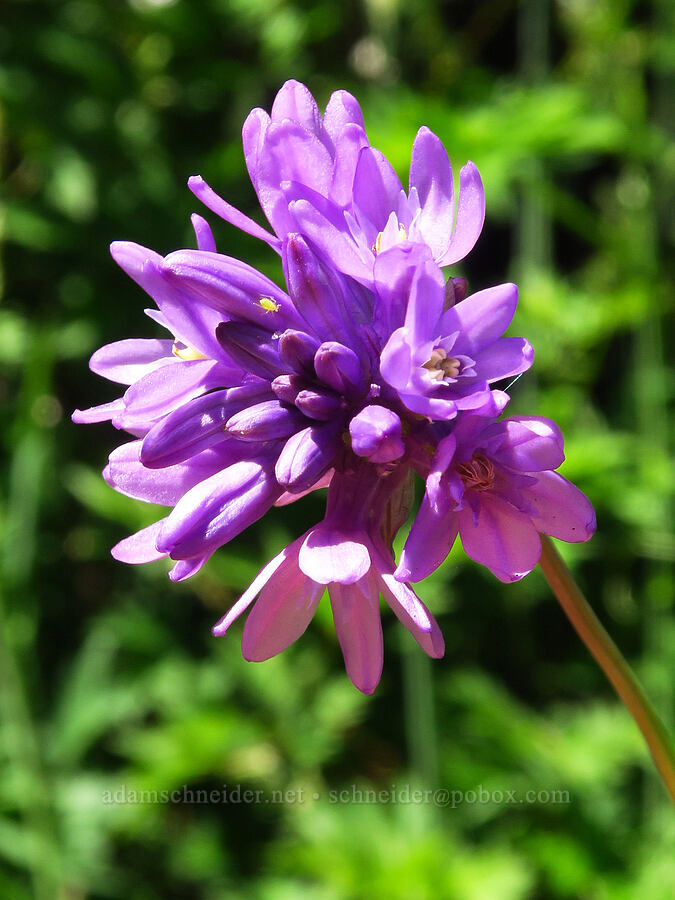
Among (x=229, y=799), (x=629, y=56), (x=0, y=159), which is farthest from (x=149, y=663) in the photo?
(x=629, y=56)

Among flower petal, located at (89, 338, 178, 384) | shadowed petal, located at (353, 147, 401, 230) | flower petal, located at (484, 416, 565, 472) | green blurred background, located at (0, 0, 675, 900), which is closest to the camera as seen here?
flower petal, located at (484, 416, 565, 472)

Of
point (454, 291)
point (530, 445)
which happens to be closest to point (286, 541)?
point (454, 291)

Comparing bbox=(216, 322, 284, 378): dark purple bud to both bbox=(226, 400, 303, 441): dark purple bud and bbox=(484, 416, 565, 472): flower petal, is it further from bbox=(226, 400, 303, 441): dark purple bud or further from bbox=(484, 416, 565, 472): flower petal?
bbox=(484, 416, 565, 472): flower petal

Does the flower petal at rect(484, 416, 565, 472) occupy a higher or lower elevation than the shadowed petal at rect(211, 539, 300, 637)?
higher

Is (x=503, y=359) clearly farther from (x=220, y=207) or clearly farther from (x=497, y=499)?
(x=220, y=207)

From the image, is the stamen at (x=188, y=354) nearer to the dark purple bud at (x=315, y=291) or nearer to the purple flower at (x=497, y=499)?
the dark purple bud at (x=315, y=291)

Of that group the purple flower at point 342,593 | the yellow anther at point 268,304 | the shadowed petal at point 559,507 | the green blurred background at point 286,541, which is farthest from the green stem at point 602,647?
the green blurred background at point 286,541

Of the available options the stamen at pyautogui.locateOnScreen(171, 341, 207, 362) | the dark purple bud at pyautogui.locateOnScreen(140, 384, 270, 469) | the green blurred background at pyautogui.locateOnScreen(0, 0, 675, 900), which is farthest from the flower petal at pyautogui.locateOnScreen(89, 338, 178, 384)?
the green blurred background at pyautogui.locateOnScreen(0, 0, 675, 900)
